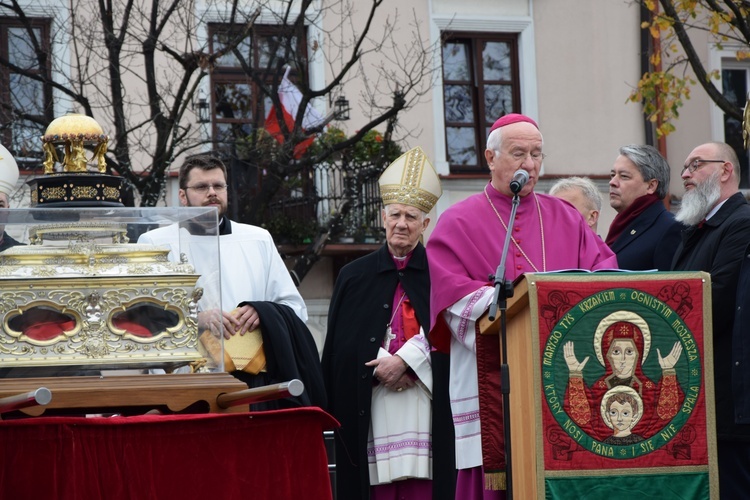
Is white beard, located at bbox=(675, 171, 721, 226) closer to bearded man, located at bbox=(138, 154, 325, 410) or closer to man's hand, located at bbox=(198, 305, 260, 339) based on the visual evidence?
bearded man, located at bbox=(138, 154, 325, 410)

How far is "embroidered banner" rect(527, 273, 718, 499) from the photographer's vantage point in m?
5.96

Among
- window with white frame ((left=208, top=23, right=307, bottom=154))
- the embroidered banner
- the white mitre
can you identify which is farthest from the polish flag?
the embroidered banner

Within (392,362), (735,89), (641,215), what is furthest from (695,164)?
(735,89)

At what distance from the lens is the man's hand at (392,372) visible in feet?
26.1

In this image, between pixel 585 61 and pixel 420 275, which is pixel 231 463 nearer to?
pixel 420 275

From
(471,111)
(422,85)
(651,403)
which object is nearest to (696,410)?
(651,403)

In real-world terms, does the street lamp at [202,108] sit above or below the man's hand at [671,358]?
above

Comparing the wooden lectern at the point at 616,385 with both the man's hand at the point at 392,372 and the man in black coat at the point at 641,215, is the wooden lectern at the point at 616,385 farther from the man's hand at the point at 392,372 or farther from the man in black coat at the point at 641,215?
the man in black coat at the point at 641,215

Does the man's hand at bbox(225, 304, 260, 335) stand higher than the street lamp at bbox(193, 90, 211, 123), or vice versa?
the street lamp at bbox(193, 90, 211, 123)

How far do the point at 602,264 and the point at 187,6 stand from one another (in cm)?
935

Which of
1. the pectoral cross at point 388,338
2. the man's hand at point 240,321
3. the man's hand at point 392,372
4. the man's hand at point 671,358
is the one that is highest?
the man's hand at point 240,321

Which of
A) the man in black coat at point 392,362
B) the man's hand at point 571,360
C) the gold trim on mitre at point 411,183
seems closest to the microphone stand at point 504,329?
the man's hand at point 571,360

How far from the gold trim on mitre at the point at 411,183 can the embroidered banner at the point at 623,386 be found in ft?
7.93

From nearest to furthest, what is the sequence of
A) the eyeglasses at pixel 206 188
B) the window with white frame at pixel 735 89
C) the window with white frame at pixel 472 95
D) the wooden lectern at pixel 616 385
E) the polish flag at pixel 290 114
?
the wooden lectern at pixel 616 385 → the eyeglasses at pixel 206 188 → the polish flag at pixel 290 114 → the window with white frame at pixel 472 95 → the window with white frame at pixel 735 89
